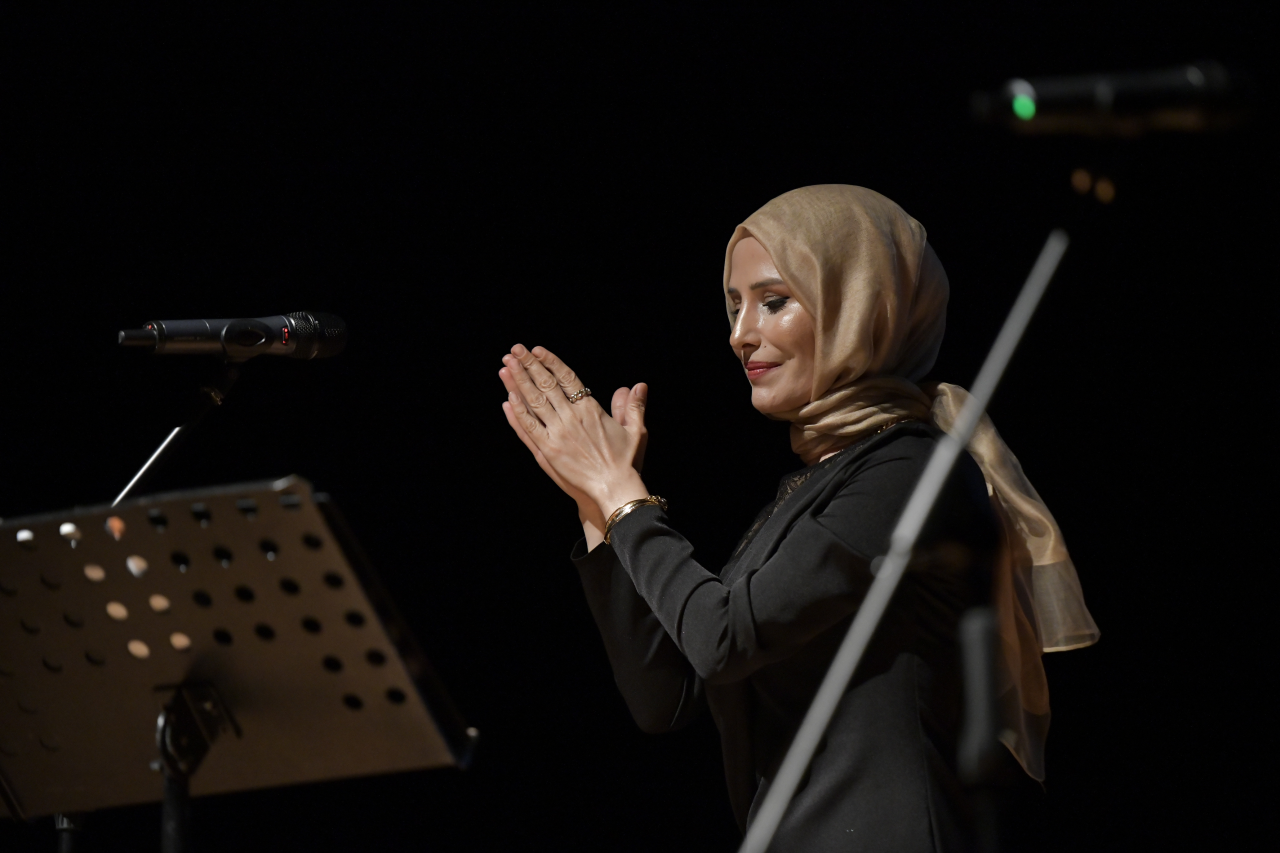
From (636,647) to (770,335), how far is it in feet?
1.65

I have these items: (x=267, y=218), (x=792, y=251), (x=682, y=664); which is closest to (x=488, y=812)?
(x=682, y=664)

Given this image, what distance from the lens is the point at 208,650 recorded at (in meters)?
1.47

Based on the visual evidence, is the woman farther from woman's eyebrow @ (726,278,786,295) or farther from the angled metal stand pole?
the angled metal stand pole

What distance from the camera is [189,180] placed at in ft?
10.4

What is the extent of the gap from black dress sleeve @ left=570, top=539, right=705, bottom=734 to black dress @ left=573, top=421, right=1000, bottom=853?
3.4 inches

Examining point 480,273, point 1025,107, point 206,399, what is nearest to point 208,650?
point 206,399

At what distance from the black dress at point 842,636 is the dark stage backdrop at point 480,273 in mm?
1176

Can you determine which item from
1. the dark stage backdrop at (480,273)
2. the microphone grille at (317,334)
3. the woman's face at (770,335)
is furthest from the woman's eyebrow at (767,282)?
the dark stage backdrop at (480,273)

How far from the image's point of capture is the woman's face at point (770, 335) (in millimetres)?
1922

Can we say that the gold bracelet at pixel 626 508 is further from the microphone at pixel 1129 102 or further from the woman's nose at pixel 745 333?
the microphone at pixel 1129 102

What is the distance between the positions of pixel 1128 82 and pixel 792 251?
30.1 inches

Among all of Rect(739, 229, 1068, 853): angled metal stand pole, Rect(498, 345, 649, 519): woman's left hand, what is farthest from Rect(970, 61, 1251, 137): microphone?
Rect(498, 345, 649, 519): woman's left hand

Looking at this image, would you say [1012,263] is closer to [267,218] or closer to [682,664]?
[682,664]

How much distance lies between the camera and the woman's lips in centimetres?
195
